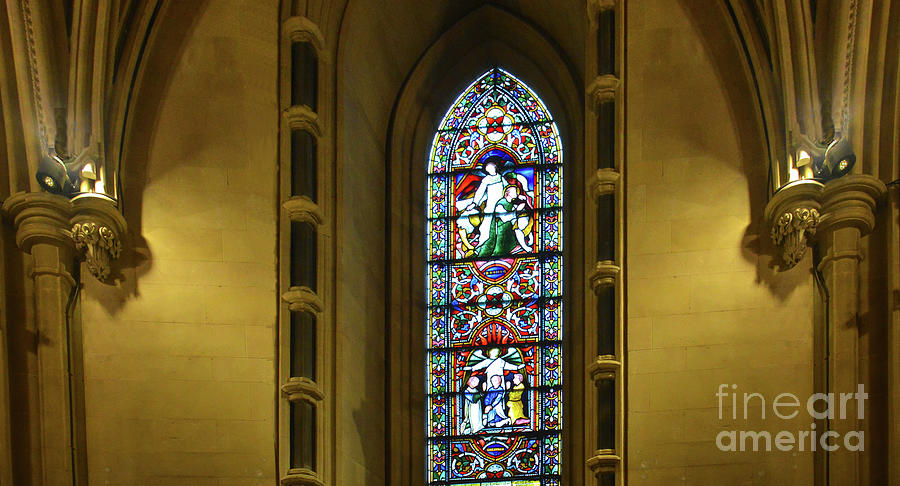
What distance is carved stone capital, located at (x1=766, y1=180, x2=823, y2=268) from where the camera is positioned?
16828mm

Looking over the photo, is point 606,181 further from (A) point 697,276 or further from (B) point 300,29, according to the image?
(B) point 300,29

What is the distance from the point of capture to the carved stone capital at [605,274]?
1758cm

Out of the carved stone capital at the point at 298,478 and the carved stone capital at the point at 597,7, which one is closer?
the carved stone capital at the point at 298,478

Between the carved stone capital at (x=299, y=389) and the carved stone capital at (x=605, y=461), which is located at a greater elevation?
A: the carved stone capital at (x=299, y=389)

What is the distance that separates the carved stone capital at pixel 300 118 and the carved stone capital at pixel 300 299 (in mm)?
1634

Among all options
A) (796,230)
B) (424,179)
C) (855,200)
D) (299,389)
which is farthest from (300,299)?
(855,200)

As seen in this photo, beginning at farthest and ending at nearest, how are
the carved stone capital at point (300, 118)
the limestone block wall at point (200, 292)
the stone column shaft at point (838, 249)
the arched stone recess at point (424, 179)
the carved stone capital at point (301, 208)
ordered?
the arched stone recess at point (424, 179) → the carved stone capital at point (300, 118) → the carved stone capital at point (301, 208) → the limestone block wall at point (200, 292) → the stone column shaft at point (838, 249)

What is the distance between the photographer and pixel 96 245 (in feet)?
57.0

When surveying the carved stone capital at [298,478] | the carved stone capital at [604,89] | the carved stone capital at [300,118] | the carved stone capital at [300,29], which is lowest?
the carved stone capital at [298,478]

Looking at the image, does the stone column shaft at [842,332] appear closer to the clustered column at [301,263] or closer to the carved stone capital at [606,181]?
the carved stone capital at [606,181]

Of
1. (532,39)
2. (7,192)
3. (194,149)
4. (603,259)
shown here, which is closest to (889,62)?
(603,259)

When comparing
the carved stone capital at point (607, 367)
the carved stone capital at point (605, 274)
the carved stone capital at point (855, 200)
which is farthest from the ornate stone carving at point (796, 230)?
the carved stone capital at point (607, 367)

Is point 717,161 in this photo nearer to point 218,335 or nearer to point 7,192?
point 218,335

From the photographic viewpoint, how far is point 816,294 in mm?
17125
